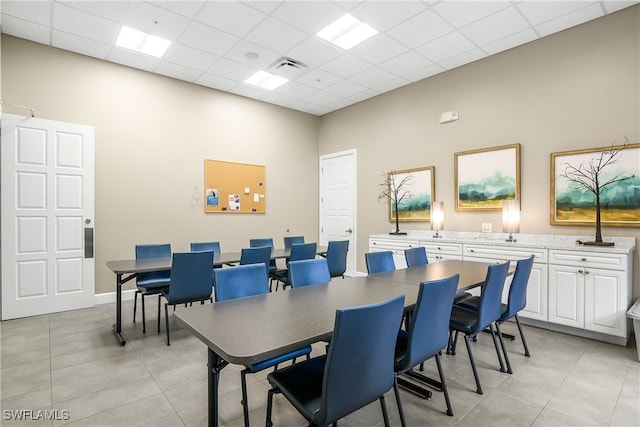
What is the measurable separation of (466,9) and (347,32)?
4.55ft

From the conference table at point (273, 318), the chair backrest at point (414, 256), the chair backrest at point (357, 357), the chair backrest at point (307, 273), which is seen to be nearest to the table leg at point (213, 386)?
the conference table at point (273, 318)

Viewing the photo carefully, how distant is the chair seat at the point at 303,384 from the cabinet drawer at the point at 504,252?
3071 mm

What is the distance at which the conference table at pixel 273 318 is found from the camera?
1383 millimetres

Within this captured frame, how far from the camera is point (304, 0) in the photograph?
347cm

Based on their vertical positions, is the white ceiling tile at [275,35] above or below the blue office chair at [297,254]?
above

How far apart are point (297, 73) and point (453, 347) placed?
14.6 ft

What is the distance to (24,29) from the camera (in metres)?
3.97

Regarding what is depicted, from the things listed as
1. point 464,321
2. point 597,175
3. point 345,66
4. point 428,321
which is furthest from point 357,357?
point 345,66

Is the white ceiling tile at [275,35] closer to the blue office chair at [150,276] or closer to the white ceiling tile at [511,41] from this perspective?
the white ceiling tile at [511,41]

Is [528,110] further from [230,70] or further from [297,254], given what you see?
[230,70]

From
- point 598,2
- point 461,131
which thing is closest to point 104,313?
point 461,131

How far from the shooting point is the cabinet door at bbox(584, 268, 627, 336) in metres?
3.16

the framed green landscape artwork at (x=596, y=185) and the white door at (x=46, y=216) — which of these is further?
the white door at (x=46, y=216)

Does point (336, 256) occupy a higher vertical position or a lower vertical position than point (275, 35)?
lower
